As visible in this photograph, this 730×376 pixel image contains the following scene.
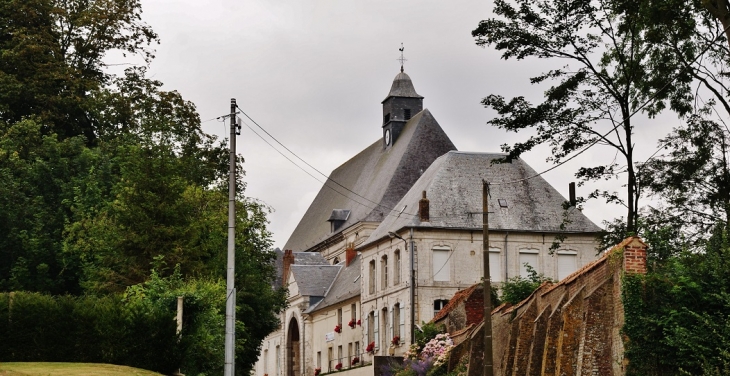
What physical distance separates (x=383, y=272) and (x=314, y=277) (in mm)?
→ 13213

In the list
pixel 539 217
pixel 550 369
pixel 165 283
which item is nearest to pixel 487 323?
pixel 550 369

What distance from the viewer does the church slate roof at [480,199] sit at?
181 ft

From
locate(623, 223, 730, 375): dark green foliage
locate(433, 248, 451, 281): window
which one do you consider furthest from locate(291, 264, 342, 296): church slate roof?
locate(623, 223, 730, 375): dark green foliage

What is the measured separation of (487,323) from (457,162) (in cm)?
3057

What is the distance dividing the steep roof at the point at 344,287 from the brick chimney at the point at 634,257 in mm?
38641

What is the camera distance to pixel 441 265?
54781 mm

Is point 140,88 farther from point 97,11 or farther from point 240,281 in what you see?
point 240,281

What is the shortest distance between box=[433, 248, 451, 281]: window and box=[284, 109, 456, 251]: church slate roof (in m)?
11.4

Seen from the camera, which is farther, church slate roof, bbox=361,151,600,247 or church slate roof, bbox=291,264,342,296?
church slate roof, bbox=291,264,342,296

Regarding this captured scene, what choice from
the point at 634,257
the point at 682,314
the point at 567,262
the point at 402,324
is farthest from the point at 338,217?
the point at 682,314

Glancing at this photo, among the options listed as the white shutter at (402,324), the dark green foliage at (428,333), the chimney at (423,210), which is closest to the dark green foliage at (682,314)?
the dark green foliage at (428,333)

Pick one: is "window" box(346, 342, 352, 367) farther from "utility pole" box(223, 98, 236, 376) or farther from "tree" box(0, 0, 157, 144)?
"utility pole" box(223, 98, 236, 376)

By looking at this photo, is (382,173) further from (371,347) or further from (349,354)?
(371,347)

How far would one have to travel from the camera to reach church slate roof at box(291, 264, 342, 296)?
69812mm
